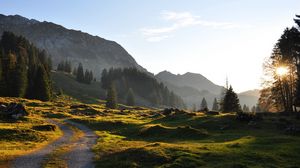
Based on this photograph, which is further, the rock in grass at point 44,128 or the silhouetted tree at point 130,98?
the silhouetted tree at point 130,98

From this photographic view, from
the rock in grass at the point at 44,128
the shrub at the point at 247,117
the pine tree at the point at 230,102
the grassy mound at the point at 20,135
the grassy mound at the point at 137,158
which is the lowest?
the grassy mound at the point at 137,158

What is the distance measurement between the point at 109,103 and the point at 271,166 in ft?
400

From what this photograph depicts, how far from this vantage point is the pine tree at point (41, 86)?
116m

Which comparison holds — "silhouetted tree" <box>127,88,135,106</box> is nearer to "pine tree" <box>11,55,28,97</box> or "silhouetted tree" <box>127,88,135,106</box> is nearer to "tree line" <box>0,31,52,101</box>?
"tree line" <box>0,31,52,101</box>

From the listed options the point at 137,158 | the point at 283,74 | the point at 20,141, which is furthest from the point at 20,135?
the point at 283,74

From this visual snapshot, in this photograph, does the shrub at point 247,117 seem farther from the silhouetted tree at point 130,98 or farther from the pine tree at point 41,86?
the silhouetted tree at point 130,98

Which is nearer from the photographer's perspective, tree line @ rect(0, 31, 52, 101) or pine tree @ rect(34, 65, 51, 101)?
tree line @ rect(0, 31, 52, 101)

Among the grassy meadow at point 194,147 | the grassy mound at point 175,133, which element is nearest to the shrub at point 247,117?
the grassy meadow at point 194,147

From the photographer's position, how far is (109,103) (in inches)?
5684

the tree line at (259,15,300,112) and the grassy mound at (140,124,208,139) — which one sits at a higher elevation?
the tree line at (259,15,300,112)

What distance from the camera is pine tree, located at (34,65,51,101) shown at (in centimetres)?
11600

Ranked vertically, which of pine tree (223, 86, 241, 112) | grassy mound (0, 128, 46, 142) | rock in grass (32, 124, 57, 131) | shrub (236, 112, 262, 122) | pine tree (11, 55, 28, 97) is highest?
pine tree (11, 55, 28, 97)

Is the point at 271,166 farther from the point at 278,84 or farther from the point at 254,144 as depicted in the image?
the point at 278,84

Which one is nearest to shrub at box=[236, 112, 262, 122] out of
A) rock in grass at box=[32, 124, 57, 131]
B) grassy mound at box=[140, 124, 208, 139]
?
grassy mound at box=[140, 124, 208, 139]
